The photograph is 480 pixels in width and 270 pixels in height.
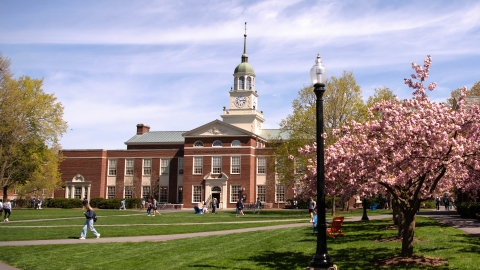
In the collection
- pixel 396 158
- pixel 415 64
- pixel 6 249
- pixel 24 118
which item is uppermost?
pixel 24 118

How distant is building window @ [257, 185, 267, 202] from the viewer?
67250mm

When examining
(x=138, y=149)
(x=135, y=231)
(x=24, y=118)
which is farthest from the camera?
(x=138, y=149)

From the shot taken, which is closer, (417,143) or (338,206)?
(417,143)

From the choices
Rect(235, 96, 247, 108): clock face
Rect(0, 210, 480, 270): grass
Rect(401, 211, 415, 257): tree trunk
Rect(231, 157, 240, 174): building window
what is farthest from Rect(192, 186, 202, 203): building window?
Rect(401, 211, 415, 257): tree trunk

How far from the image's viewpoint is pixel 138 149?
250ft

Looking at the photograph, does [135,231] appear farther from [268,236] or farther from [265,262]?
[265,262]

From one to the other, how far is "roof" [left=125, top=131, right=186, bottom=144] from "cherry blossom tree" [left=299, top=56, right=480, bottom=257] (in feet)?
213

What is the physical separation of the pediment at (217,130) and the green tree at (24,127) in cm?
1955

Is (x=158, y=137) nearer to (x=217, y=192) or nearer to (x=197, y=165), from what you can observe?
(x=197, y=165)

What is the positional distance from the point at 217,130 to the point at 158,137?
1578 cm

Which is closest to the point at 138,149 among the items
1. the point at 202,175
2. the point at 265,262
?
the point at 202,175

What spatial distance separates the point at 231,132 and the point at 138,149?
57.2 ft

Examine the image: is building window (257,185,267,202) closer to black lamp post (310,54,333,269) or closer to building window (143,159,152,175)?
building window (143,159,152,175)

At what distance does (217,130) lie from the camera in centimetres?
6750
